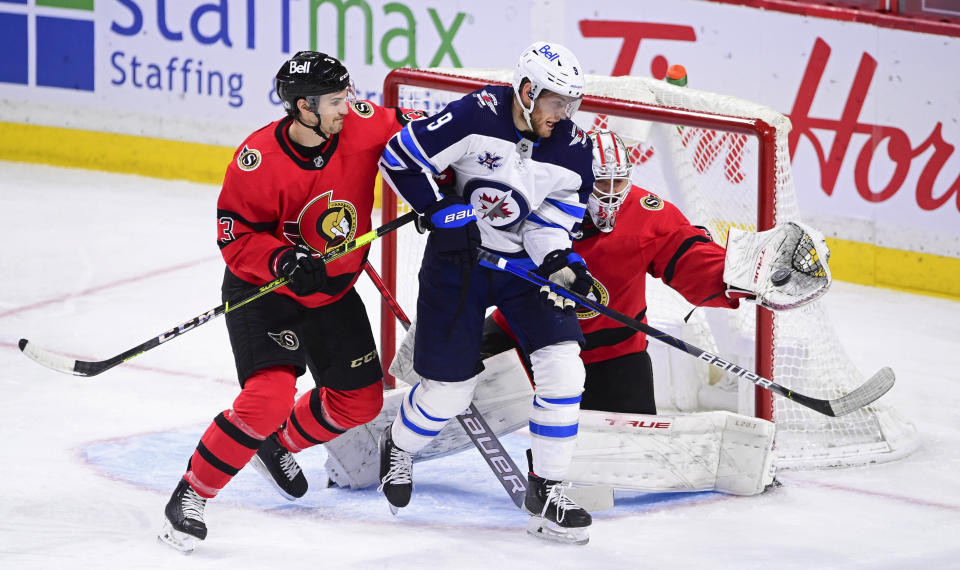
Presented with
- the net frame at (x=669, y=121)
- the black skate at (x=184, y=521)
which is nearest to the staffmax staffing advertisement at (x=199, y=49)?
the net frame at (x=669, y=121)

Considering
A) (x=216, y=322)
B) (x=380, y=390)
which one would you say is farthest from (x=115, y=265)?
(x=380, y=390)

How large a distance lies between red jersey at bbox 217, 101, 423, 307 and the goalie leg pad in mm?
734

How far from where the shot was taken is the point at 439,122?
10.2 ft

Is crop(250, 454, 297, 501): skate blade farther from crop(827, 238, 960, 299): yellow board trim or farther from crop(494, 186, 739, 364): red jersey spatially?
crop(827, 238, 960, 299): yellow board trim

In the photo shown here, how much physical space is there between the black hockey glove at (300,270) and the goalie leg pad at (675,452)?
2.69 feet

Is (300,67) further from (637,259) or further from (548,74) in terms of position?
(637,259)

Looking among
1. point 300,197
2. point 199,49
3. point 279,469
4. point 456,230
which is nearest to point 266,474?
point 279,469

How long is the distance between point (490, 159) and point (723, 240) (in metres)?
1.58

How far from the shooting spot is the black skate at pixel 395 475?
10.9 feet

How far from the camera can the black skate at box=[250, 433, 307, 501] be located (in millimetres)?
3463

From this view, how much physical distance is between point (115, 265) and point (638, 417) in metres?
2.88

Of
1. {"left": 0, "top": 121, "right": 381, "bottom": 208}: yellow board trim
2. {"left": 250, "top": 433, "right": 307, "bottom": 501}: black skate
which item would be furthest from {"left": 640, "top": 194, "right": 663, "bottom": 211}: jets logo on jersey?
{"left": 0, "top": 121, "right": 381, "bottom": 208}: yellow board trim

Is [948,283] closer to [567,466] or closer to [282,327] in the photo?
[567,466]

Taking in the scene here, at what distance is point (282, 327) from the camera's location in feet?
10.7
